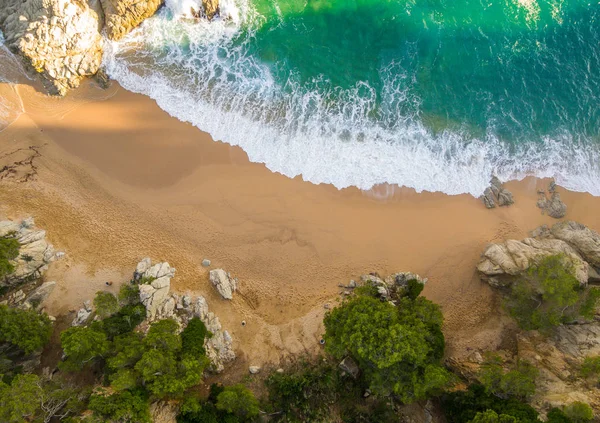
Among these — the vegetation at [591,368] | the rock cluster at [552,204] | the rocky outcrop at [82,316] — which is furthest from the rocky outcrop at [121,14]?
the vegetation at [591,368]

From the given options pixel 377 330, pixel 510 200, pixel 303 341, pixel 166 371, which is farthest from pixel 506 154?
pixel 166 371

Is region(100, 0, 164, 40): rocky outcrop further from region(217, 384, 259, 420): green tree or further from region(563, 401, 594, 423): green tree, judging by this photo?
region(563, 401, 594, 423): green tree

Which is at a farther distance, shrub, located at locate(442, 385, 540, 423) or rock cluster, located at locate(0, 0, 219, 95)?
rock cluster, located at locate(0, 0, 219, 95)

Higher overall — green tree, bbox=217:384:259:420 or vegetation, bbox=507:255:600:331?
vegetation, bbox=507:255:600:331

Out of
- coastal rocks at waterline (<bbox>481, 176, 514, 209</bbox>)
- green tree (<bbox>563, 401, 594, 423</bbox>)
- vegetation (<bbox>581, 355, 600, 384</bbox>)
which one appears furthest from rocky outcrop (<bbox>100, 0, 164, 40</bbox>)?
vegetation (<bbox>581, 355, 600, 384</bbox>)

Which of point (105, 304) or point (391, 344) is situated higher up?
point (391, 344)

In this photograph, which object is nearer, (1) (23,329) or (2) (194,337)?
(1) (23,329)

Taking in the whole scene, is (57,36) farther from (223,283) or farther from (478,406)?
(478,406)

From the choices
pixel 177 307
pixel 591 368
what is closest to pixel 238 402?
pixel 177 307
